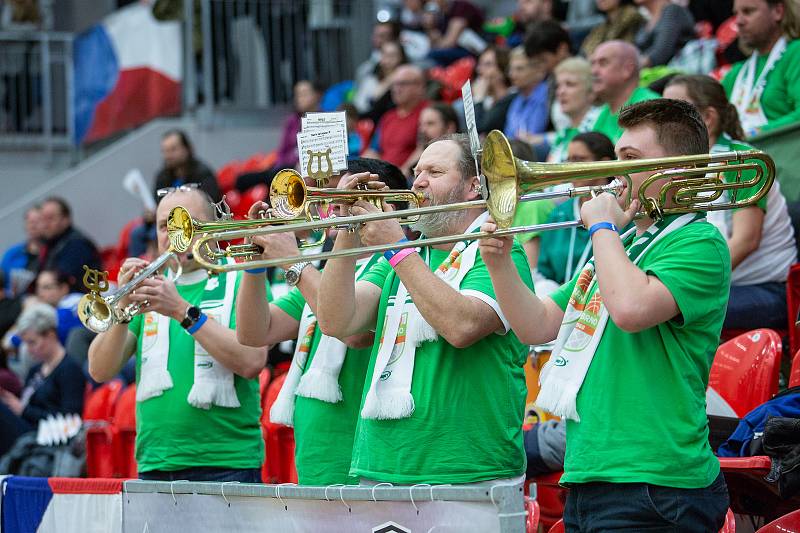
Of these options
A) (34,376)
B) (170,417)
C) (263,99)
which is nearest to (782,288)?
(170,417)

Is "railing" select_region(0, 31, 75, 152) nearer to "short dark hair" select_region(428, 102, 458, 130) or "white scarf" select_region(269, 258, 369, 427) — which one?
"short dark hair" select_region(428, 102, 458, 130)

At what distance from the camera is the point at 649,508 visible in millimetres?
2996

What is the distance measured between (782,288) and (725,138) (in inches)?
28.5

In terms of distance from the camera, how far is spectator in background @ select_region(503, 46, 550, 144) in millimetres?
8477

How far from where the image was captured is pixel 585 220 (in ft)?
10.3

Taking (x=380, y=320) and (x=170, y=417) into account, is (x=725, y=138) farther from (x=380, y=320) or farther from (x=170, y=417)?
(x=170, y=417)

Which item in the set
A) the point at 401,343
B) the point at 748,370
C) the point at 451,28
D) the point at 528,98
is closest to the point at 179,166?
the point at 528,98

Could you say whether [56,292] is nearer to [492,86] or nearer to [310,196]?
[492,86]

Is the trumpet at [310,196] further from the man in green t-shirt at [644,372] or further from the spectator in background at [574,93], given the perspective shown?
the spectator in background at [574,93]

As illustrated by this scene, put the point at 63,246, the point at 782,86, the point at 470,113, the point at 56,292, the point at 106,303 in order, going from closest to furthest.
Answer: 1. the point at 470,113
2. the point at 106,303
3. the point at 782,86
4. the point at 56,292
5. the point at 63,246

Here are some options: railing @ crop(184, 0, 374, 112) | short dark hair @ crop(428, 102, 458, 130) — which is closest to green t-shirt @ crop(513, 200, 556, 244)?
short dark hair @ crop(428, 102, 458, 130)

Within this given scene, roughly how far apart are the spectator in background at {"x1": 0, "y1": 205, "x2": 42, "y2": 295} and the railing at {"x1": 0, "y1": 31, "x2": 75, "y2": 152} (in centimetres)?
275

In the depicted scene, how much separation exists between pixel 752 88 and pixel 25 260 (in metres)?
7.46

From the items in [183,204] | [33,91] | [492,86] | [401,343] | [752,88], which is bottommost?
[401,343]
